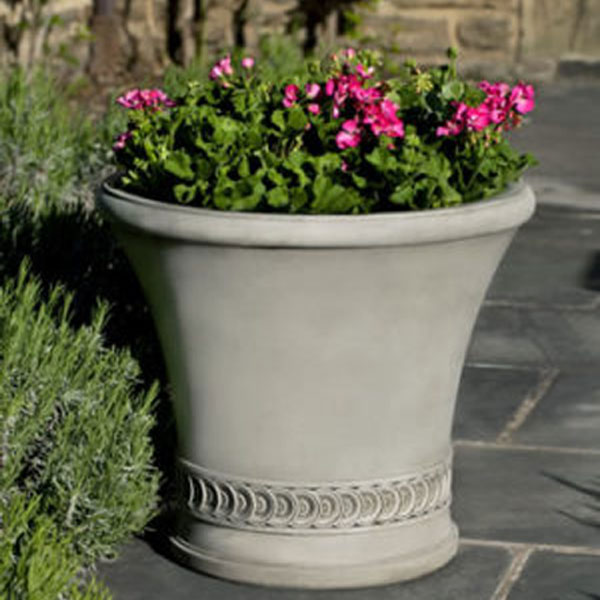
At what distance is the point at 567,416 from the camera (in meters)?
5.26

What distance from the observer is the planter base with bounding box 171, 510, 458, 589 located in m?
4.00

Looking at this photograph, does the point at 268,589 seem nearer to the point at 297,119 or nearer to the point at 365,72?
the point at 297,119

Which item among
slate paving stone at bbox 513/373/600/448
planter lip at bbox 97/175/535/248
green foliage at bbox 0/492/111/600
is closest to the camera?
green foliage at bbox 0/492/111/600

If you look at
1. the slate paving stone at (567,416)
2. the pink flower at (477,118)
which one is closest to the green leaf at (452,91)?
the pink flower at (477,118)

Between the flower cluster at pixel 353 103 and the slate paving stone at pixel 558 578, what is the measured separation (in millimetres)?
1105

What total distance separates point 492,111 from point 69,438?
1.26 metres

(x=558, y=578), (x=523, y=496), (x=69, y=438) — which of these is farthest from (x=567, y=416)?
(x=69, y=438)

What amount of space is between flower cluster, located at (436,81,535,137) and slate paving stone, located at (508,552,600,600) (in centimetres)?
107

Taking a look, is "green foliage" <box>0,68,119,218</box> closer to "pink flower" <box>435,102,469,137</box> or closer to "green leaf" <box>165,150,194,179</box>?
"green leaf" <box>165,150,194,179</box>

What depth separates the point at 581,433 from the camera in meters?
5.09

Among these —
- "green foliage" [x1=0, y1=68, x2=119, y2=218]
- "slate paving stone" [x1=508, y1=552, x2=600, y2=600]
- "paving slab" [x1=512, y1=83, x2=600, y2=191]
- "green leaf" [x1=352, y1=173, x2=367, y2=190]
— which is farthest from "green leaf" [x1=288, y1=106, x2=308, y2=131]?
"paving slab" [x1=512, y1=83, x2=600, y2=191]

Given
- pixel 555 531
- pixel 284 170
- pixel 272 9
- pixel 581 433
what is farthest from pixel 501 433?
pixel 272 9

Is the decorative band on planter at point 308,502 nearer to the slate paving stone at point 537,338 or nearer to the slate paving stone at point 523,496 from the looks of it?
the slate paving stone at point 523,496

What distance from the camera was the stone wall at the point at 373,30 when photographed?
417 inches
